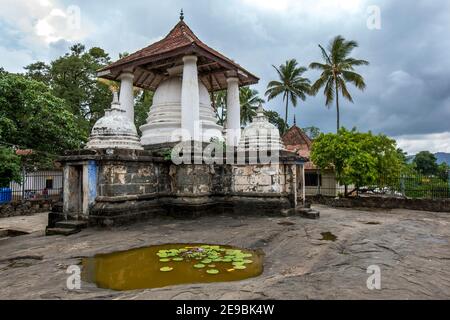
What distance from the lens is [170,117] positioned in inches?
410

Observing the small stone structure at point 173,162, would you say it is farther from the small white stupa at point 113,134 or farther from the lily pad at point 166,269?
the lily pad at point 166,269

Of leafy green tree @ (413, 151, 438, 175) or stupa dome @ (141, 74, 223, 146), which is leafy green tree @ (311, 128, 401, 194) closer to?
stupa dome @ (141, 74, 223, 146)

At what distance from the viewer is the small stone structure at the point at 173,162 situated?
7641 mm

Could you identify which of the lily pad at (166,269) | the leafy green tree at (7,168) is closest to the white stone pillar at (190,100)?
the leafy green tree at (7,168)

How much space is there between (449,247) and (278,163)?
4.78 m

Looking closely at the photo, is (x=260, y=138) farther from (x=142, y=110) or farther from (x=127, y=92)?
(x=142, y=110)

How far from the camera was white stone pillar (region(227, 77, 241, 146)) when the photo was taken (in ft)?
38.2

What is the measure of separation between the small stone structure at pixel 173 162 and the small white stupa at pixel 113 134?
0.03 m

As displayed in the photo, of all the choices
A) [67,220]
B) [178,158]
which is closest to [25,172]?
[67,220]

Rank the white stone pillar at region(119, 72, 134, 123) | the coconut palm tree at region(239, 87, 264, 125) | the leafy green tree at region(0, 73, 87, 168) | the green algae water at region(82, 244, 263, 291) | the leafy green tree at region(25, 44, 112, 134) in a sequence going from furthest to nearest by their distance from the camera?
1. the coconut palm tree at region(239, 87, 264, 125)
2. the leafy green tree at region(25, 44, 112, 134)
3. the leafy green tree at region(0, 73, 87, 168)
4. the white stone pillar at region(119, 72, 134, 123)
5. the green algae water at region(82, 244, 263, 291)

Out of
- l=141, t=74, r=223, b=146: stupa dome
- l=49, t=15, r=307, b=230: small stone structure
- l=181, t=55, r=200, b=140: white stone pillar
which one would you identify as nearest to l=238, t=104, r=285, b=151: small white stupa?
l=49, t=15, r=307, b=230: small stone structure

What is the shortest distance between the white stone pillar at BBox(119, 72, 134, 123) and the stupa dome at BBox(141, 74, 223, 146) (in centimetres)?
78

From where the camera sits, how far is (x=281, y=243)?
5.74m

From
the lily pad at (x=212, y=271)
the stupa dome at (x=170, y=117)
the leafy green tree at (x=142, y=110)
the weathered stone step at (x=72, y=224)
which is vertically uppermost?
the leafy green tree at (x=142, y=110)
